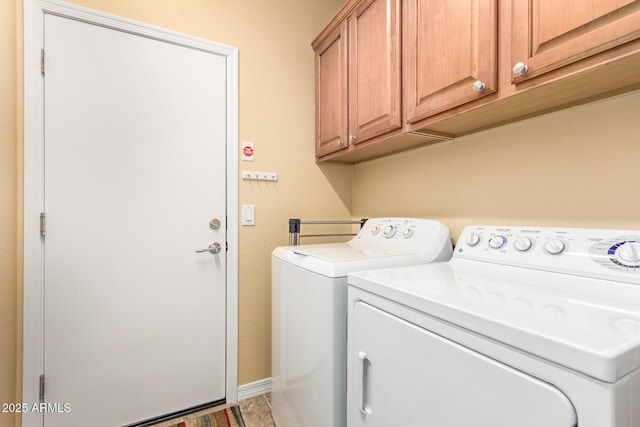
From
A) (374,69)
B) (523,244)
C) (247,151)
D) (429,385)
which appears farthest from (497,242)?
(247,151)

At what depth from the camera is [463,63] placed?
40.3 inches

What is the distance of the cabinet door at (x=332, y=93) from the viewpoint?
5.54 feet

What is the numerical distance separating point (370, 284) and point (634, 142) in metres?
0.94

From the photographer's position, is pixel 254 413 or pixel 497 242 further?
pixel 254 413

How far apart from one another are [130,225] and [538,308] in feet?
5.68

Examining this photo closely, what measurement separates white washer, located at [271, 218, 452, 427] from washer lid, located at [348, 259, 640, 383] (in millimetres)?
136

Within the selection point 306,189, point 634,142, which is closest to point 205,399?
point 306,189

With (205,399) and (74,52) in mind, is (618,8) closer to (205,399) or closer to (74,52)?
(74,52)

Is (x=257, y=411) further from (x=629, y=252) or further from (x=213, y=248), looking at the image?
(x=629, y=252)

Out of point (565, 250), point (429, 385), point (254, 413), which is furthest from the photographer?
point (254, 413)

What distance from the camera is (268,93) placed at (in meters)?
1.89

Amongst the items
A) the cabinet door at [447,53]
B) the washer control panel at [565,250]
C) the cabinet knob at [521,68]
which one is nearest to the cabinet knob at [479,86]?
the cabinet door at [447,53]

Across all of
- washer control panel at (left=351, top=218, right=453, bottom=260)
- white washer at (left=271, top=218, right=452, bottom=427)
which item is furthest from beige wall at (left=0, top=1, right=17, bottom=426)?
washer control panel at (left=351, top=218, right=453, bottom=260)

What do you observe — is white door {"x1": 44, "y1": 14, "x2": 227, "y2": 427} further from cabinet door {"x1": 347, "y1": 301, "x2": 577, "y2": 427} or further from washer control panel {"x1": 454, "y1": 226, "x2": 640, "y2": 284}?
washer control panel {"x1": 454, "y1": 226, "x2": 640, "y2": 284}
